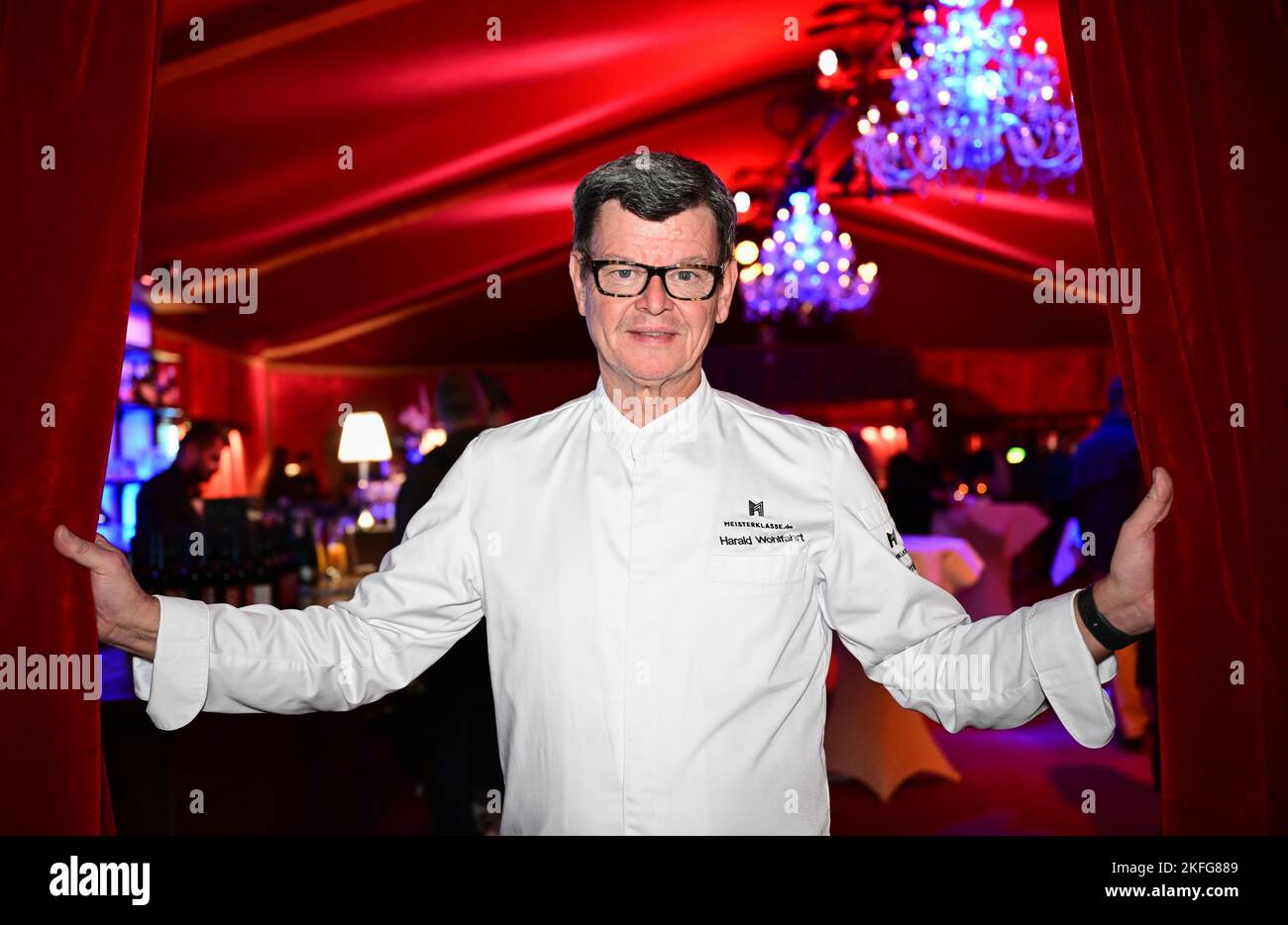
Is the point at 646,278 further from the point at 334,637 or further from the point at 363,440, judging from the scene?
the point at 363,440

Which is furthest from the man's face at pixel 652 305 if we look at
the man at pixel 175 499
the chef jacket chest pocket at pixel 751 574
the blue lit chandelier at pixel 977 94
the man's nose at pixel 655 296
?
the blue lit chandelier at pixel 977 94

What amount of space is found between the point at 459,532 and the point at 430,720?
2.10m

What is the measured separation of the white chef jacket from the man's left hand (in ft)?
0.19

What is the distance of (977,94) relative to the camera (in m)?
4.50

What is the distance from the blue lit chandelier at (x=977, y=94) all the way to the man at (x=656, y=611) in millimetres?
3363

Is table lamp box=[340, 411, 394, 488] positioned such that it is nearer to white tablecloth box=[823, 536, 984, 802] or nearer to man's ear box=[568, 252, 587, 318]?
white tablecloth box=[823, 536, 984, 802]

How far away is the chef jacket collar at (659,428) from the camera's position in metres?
1.65

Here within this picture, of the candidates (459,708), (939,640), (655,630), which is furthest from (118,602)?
(459,708)

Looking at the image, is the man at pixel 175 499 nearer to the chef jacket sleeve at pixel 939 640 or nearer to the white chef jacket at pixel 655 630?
the white chef jacket at pixel 655 630

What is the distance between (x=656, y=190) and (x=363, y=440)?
4.14 meters
